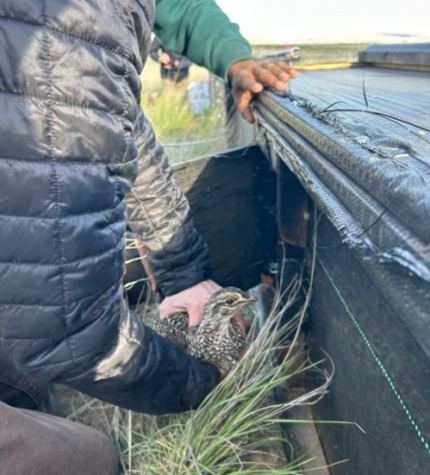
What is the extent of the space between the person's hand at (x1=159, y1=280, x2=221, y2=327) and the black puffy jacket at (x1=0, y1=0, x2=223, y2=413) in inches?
22.8

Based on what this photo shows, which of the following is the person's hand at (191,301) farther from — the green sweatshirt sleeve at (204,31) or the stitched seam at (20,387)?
the green sweatshirt sleeve at (204,31)

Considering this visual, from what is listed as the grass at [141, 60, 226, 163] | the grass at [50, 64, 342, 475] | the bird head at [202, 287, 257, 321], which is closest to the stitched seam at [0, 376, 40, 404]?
the grass at [50, 64, 342, 475]

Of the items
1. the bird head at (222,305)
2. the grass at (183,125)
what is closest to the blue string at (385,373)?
the bird head at (222,305)

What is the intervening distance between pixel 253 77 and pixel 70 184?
53.0 inches

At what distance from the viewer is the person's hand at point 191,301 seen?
232 centimetres

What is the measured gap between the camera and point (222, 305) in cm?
223

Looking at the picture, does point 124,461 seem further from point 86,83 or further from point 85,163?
point 86,83

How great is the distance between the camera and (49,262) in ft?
4.36

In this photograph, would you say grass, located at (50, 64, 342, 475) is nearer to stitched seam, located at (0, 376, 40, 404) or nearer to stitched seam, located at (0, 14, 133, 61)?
stitched seam, located at (0, 376, 40, 404)

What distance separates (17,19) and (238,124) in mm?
3813

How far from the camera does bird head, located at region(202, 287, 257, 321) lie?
7.34 feet

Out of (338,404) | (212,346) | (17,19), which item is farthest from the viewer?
(212,346)

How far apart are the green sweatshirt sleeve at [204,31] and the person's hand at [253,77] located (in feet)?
0.31

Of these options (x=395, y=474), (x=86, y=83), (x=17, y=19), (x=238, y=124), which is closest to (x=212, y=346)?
(x=395, y=474)
